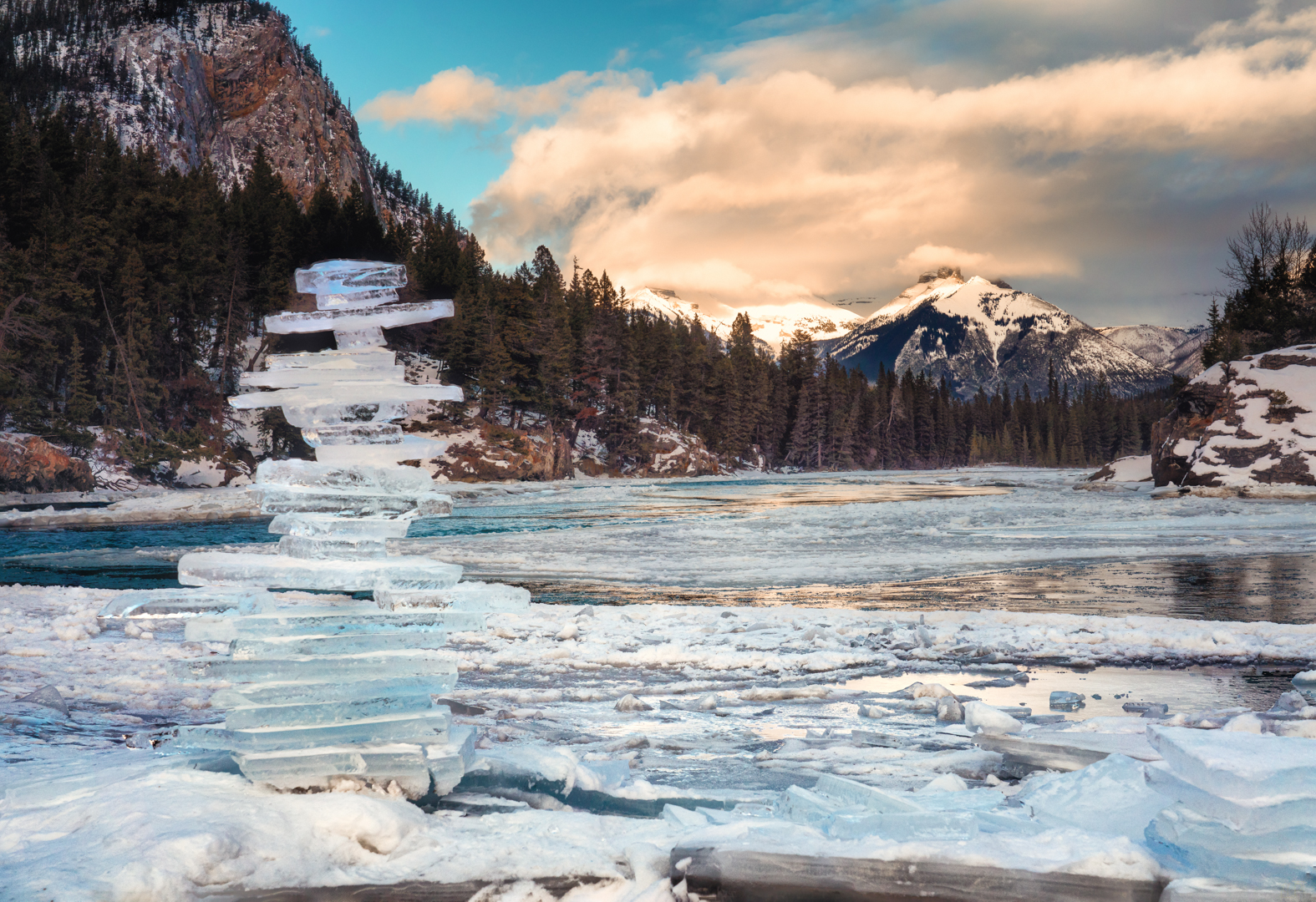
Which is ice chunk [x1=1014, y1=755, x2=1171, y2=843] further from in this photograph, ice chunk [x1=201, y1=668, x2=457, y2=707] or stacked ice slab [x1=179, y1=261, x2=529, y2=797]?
ice chunk [x1=201, y1=668, x2=457, y2=707]

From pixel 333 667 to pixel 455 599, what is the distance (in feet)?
2.12

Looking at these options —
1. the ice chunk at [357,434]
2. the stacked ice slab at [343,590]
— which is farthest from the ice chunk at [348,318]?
the ice chunk at [357,434]

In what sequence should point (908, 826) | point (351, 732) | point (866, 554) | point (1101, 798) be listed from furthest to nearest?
point (866, 554) → point (351, 732) → point (1101, 798) → point (908, 826)

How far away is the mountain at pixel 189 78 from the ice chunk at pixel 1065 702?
150577 mm

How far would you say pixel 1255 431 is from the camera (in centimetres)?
3195

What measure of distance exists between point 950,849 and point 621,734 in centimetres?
270

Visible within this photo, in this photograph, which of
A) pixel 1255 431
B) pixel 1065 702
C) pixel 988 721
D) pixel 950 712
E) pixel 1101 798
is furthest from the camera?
pixel 1255 431

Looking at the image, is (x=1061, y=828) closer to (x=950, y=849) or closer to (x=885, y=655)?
(x=950, y=849)

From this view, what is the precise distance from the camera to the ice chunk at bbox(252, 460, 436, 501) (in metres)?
4.23

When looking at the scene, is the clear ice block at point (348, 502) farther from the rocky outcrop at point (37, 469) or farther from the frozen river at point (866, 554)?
the rocky outcrop at point (37, 469)

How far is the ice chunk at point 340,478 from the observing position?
4230 mm

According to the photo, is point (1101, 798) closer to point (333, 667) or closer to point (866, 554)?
point (333, 667)

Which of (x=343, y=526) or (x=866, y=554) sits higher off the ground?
(x=343, y=526)

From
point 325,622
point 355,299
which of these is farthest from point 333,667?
point 355,299
